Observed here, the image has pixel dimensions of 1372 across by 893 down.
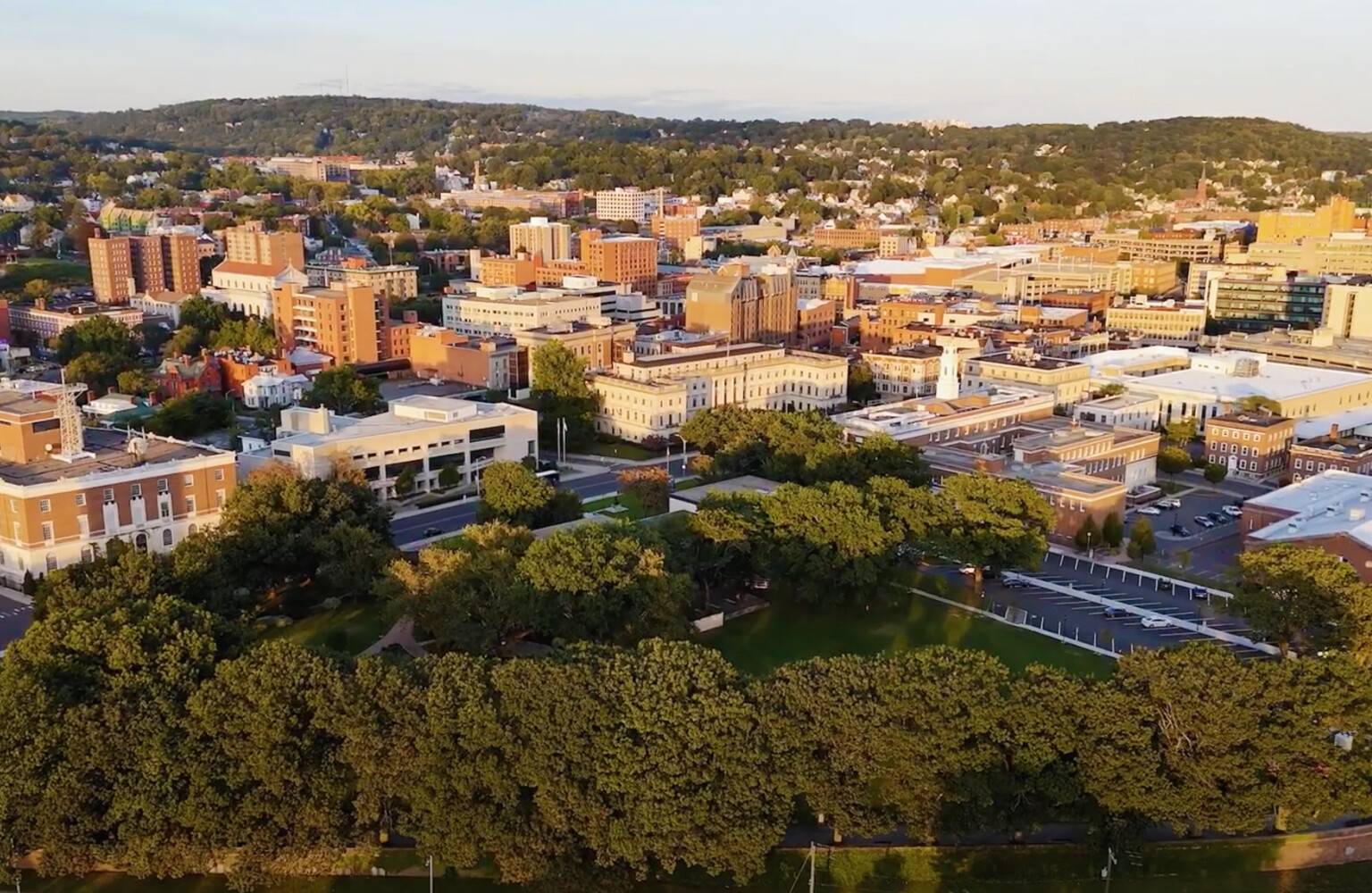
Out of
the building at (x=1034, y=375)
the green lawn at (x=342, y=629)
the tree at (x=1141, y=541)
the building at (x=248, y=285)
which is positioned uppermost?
the building at (x=248, y=285)

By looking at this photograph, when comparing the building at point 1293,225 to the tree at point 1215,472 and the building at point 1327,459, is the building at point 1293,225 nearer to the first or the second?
the building at point 1327,459

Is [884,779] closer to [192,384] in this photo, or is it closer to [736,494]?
[736,494]

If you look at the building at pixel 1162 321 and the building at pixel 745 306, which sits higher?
the building at pixel 745 306

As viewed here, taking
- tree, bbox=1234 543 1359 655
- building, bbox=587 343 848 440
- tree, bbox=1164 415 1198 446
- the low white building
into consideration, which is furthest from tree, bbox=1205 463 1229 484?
the low white building

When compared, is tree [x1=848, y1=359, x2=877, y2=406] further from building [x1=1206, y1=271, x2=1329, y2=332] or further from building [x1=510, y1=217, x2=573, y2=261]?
building [x1=510, y1=217, x2=573, y2=261]

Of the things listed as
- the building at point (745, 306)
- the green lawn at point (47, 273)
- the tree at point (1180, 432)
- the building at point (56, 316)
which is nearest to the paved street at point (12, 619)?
the building at point (56, 316)

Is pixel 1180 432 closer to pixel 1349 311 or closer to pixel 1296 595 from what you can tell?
pixel 1296 595

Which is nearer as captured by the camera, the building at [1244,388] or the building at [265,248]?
the building at [1244,388]

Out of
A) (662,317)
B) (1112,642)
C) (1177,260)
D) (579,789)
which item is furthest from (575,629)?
(1177,260)

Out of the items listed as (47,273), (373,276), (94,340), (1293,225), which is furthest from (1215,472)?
(47,273)
